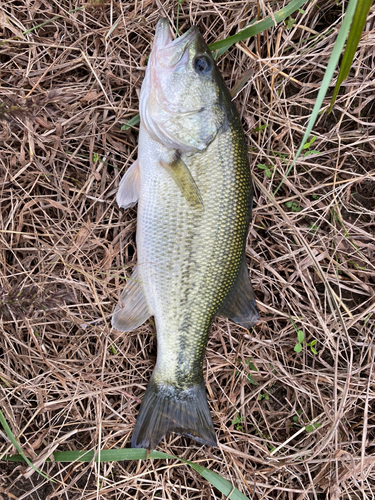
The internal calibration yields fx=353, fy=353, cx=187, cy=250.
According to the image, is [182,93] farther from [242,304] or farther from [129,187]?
[242,304]

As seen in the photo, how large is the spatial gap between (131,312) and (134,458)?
91cm

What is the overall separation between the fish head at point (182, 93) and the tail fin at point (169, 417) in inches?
57.1

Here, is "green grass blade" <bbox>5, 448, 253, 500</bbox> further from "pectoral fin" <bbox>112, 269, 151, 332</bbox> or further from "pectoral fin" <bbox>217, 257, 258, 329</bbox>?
"pectoral fin" <bbox>217, 257, 258, 329</bbox>

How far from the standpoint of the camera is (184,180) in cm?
195

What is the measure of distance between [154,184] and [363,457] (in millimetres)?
2210

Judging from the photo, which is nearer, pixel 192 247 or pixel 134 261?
pixel 192 247

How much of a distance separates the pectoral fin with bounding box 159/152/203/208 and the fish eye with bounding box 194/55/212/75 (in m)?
0.47

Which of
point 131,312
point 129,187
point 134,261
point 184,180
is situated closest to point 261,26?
point 184,180

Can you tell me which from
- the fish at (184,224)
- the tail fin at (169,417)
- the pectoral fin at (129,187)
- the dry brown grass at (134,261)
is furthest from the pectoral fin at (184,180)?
the tail fin at (169,417)

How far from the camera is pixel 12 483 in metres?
2.18

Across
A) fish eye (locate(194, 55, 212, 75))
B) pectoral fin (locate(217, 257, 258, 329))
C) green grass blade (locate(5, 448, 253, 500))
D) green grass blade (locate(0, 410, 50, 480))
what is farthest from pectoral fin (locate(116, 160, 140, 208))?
green grass blade (locate(5, 448, 253, 500))

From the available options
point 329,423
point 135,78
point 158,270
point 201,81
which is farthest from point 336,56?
point 329,423

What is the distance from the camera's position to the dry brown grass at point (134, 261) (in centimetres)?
218

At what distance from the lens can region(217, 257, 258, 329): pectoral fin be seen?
220cm
